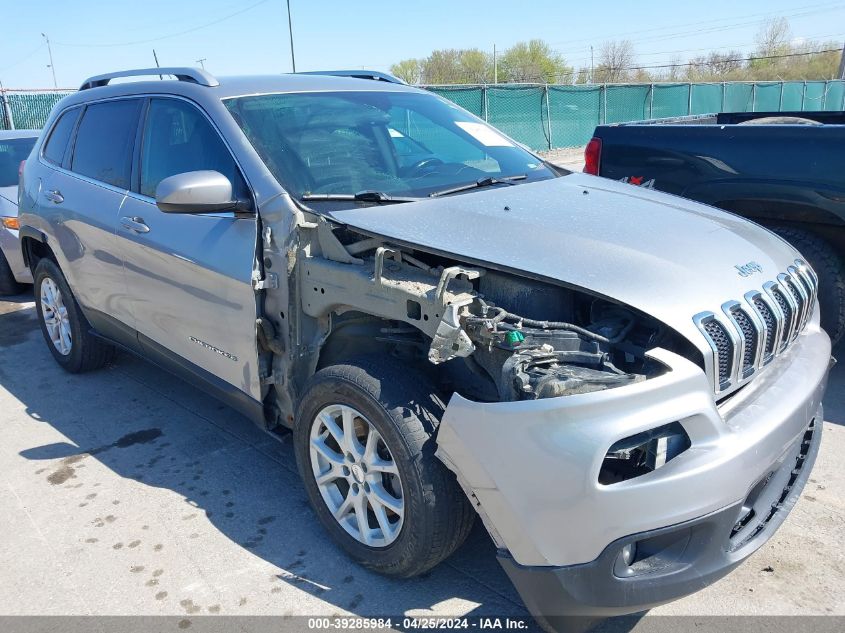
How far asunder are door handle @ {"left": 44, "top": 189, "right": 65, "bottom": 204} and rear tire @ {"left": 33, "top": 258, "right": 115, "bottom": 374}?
507mm

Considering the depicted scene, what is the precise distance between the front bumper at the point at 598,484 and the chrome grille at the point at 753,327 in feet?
0.55

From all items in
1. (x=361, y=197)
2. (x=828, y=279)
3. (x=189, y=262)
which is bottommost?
(x=828, y=279)

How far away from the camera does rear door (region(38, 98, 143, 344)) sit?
13.2ft

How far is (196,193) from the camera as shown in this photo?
2.95 m

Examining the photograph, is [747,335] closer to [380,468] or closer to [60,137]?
[380,468]

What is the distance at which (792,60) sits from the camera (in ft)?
165

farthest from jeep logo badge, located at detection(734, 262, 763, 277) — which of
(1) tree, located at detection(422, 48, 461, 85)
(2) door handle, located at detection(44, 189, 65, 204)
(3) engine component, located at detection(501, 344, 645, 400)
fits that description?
(1) tree, located at detection(422, 48, 461, 85)

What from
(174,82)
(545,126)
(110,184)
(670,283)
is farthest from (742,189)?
(545,126)

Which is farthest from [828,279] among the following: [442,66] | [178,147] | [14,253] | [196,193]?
[442,66]

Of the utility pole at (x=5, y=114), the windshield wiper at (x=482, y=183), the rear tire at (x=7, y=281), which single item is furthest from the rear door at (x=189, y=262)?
the utility pole at (x=5, y=114)

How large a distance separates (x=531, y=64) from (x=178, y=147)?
195 ft

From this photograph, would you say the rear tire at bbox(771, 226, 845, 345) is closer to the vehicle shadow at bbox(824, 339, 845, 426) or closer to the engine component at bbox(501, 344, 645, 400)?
the vehicle shadow at bbox(824, 339, 845, 426)

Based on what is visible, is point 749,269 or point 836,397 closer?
point 749,269

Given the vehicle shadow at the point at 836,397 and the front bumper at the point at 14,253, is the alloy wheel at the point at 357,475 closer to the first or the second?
the vehicle shadow at the point at 836,397
